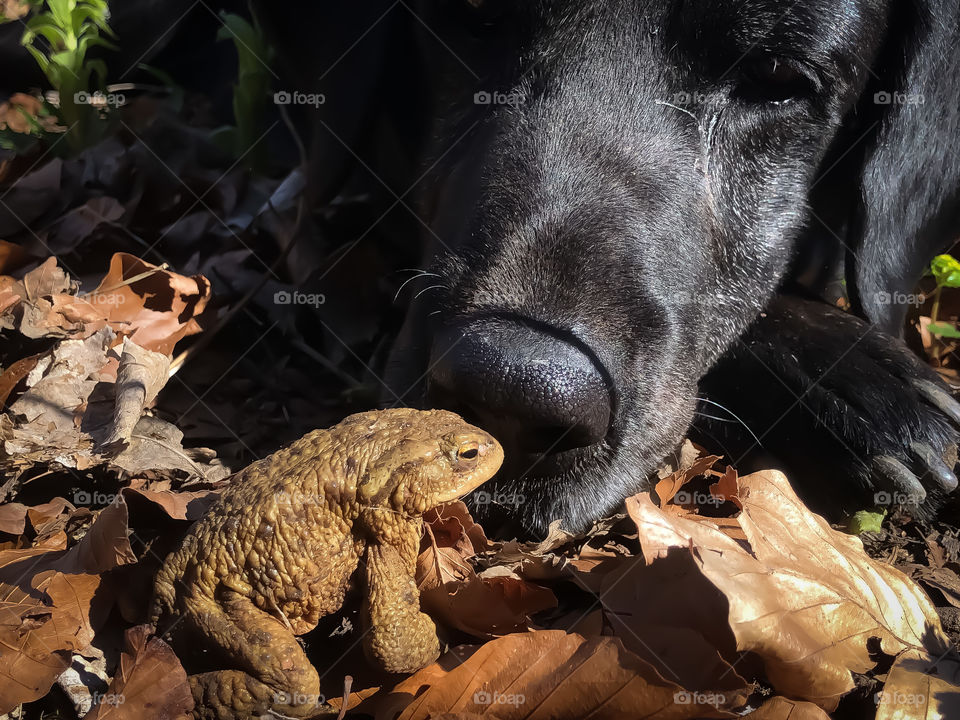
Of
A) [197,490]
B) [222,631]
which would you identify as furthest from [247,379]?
[222,631]

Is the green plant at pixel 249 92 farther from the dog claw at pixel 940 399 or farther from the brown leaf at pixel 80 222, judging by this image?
the dog claw at pixel 940 399

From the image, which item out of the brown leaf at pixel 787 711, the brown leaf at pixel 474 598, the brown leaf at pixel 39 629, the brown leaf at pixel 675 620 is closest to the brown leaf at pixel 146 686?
the brown leaf at pixel 39 629

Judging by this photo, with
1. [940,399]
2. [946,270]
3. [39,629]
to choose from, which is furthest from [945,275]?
[39,629]
